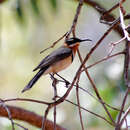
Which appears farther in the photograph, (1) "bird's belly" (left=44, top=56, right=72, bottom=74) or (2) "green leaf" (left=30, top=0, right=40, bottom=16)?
(2) "green leaf" (left=30, top=0, right=40, bottom=16)

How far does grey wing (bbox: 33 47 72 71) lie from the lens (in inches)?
131

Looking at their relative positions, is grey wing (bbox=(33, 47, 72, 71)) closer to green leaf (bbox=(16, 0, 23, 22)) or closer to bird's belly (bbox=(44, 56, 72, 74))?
bird's belly (bbox=(44, 56, 72, 74))

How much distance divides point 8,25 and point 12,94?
57.2 inches

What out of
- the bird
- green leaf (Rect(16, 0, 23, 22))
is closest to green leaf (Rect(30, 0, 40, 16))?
green leaf (Rect(16, 0, 23, 22))

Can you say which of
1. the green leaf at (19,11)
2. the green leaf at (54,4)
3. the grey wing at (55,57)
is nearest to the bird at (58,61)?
the grey wing at (55,57)

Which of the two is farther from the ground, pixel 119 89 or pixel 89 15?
pixel 89 15

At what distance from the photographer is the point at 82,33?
8.01 metres

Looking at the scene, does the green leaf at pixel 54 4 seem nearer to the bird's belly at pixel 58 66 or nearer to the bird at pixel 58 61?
the bird at pixel 58 61

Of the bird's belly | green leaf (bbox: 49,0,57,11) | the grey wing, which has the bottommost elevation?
the bird's belly

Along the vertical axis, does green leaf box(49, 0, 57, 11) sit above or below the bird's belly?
above

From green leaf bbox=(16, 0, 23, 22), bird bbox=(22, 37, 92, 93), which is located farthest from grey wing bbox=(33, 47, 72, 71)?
green leaf bbox=(16, 0, 23, 22)

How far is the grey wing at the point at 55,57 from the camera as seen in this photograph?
3.32 meters

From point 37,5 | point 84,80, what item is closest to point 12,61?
point 84,80

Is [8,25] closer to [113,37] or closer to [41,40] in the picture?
[41,40]
